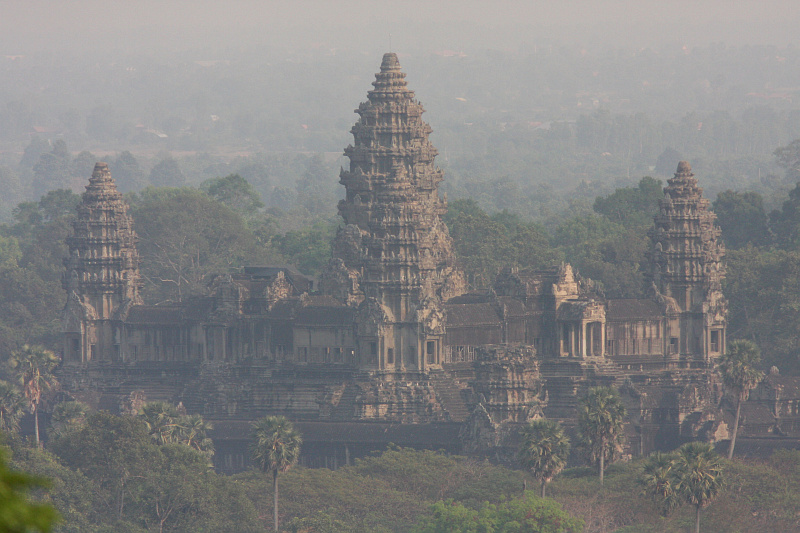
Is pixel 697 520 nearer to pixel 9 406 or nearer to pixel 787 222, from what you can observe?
pixel 9 406

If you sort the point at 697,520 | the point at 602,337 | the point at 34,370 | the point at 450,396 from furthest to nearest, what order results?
the point at 602,337 < the point at 34,370 < the point at 450,396 < the point at 697,520

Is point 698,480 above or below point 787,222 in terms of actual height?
below

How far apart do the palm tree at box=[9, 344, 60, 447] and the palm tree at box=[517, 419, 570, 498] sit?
28.8 m

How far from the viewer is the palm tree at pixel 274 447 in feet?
253

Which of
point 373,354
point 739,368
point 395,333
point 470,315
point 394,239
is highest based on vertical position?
point 394,239

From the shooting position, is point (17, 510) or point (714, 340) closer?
point (17, 510)

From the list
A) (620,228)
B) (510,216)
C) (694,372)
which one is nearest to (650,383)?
(694,372)

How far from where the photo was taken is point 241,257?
136375mm

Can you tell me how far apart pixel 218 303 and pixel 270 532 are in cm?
2828

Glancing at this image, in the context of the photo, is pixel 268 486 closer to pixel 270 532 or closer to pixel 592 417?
pixel 270 532

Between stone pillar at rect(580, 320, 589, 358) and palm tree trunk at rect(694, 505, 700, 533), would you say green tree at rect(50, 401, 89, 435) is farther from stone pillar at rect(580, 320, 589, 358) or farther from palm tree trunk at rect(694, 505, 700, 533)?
palm tree trunk at rect(694, 505, 700, 533)

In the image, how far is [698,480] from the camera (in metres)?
69.6

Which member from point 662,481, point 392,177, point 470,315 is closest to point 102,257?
point 392,177

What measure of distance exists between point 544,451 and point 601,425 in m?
3.89
